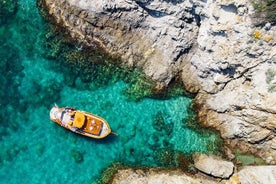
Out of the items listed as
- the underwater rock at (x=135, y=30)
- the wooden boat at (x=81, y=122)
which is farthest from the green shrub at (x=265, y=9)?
the wooden boat at (x=81, y=122)

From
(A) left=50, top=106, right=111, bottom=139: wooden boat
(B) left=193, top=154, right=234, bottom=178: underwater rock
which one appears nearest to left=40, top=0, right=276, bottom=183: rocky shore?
(B) left=193, top=154, right=234, bottom=178: underwater rock

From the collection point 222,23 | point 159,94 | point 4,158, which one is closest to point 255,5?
point 222,23

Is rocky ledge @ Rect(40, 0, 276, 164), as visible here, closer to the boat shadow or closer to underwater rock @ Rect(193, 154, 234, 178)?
underwater rock @ Rect(193, 154, 234, 178)

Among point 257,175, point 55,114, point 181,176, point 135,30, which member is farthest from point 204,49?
point 55,114

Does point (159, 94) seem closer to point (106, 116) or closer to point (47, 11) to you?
point (106, 116)

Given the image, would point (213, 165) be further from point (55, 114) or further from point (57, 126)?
point (55, 114)

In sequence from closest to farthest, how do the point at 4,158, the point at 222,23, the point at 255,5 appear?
the point at 255,5 → the point at 222,23 → the point at 4,158
